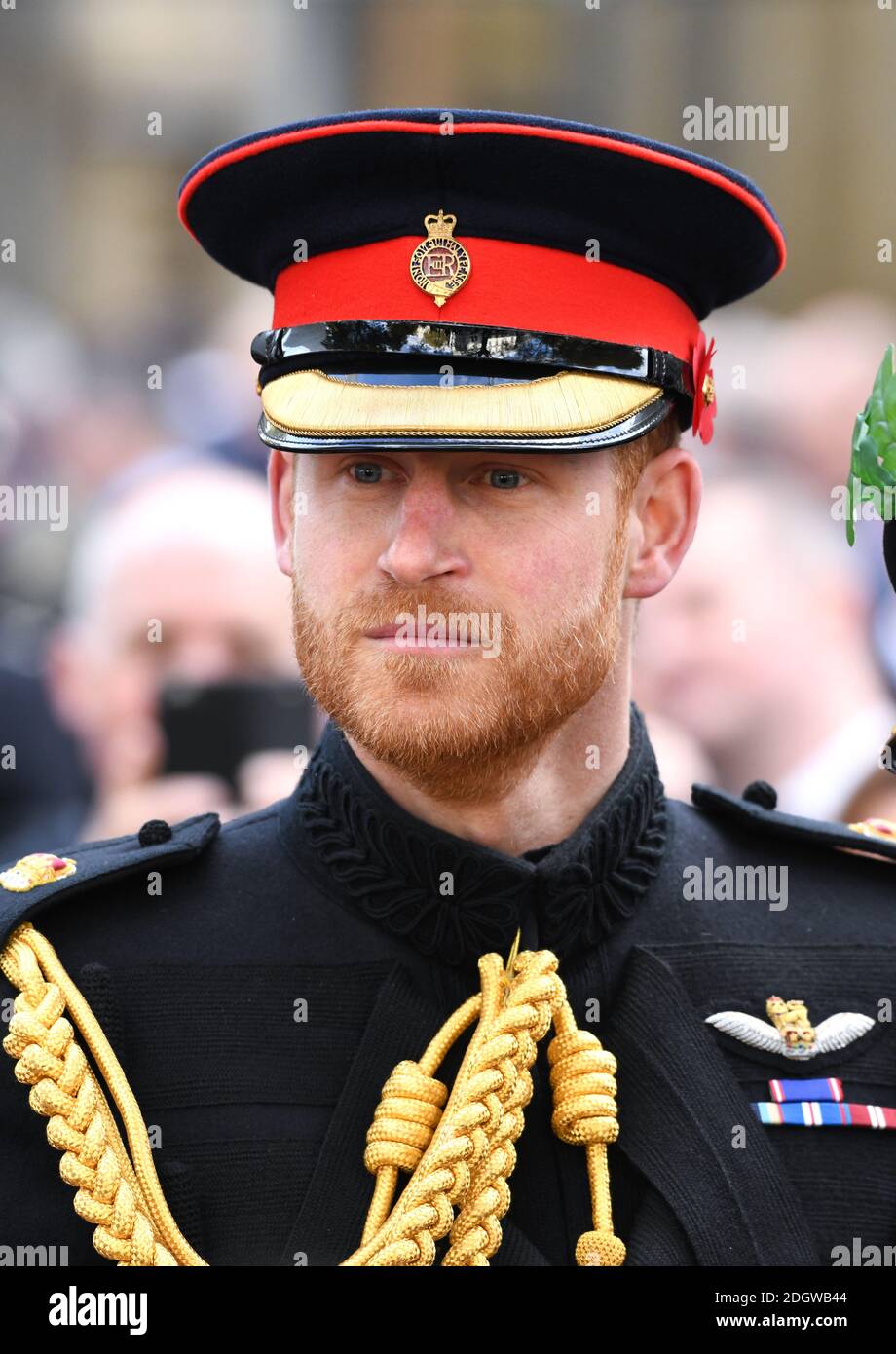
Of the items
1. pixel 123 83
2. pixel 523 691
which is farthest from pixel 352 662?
pixel 123 83

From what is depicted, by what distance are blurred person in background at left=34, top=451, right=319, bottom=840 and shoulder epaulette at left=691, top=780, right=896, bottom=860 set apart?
2.25 meters

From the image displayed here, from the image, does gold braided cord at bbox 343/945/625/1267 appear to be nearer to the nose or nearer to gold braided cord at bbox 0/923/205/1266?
gold braided cord at bbox 0/923/205/1266

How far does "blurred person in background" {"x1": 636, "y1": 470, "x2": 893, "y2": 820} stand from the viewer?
543 cm

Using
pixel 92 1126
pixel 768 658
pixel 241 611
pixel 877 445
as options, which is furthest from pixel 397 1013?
pixel 768 658

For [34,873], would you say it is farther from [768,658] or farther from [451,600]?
[768,658]

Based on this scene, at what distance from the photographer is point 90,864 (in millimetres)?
2613

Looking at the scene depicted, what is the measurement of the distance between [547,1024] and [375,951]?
27 centimetres

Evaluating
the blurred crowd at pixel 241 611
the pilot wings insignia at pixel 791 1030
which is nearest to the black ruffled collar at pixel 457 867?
the pilot wings insignia at pixel 791 1030

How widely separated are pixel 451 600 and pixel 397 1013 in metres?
0.58

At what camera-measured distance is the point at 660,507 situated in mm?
2725

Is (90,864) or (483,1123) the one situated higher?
(90,864)

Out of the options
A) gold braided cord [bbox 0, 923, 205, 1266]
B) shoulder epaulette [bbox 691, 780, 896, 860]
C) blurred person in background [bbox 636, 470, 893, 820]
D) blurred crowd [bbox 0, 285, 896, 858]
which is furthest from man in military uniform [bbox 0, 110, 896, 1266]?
blurred person in background [bbox 636, 470, 893, 820]

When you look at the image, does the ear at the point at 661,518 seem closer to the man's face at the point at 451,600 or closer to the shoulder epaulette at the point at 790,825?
the man's face at the point at 451,600

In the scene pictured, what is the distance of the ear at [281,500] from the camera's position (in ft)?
8.78
